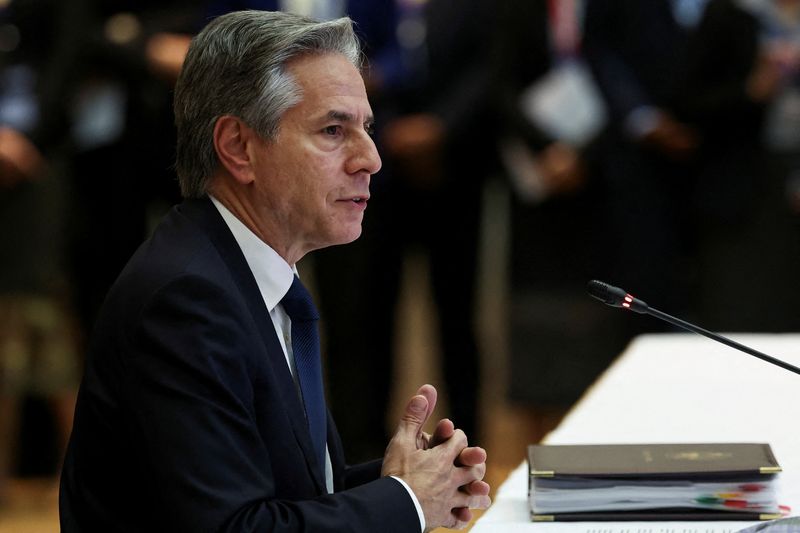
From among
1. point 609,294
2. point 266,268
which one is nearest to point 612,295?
point 609,294

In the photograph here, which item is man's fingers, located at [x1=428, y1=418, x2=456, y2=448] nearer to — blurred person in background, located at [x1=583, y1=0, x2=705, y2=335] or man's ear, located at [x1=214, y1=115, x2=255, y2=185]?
man's ear, located at [x1=214, y1=115, x2=255, y2=185]

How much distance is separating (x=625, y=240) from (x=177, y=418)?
11.3 feet

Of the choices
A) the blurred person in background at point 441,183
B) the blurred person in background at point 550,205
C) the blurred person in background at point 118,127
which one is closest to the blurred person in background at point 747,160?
the blurred person in background at point 550,205

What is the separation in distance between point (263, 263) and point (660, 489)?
2.30 feet

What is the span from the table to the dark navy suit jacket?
346mm

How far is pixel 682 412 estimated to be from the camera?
271 centimetres

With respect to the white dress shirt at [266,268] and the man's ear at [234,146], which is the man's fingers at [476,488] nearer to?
the white dress shirt at [266,268]

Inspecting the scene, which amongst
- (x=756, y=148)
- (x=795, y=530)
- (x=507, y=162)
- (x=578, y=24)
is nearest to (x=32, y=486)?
(x=507, y=162)

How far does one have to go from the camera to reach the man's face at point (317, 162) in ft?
6.35

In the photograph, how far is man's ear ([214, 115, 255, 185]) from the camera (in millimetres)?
1925

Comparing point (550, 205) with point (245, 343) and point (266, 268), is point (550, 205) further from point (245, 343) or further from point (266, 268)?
point (245, 343)

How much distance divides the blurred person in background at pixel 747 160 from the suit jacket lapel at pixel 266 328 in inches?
132

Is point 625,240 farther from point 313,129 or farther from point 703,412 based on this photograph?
point 313,129

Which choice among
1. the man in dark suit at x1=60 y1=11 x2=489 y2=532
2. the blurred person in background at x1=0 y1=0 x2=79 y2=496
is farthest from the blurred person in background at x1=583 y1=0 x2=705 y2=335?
the man in dark suit at x1=60 y1=11 x2=489 y2=532
